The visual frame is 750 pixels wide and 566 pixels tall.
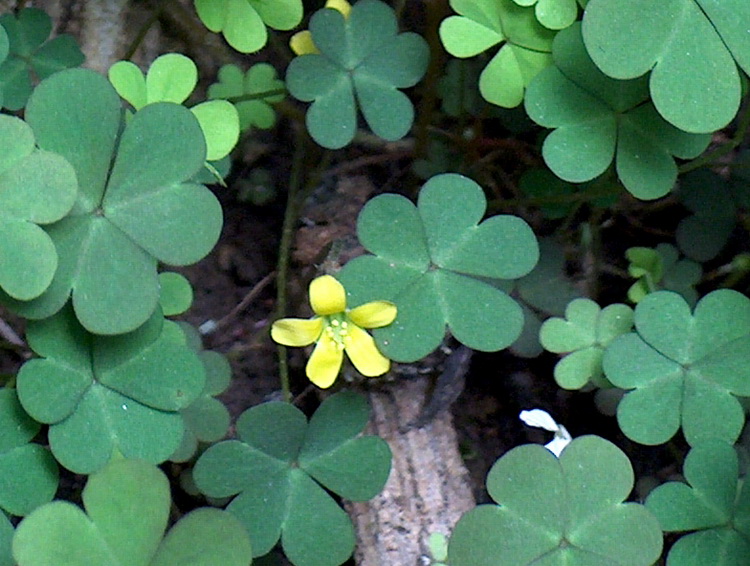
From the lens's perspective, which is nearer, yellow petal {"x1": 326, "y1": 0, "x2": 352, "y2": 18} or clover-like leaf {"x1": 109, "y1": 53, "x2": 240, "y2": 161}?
clover-like leaf {"x1": 109, "y1": 53, "x2": 240, "y2": 161}

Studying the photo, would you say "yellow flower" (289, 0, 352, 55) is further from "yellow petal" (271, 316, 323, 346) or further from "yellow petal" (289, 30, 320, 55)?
"yellow petal" (271, 316, 323, 346)

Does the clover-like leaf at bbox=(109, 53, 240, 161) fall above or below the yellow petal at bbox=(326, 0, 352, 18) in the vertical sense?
below

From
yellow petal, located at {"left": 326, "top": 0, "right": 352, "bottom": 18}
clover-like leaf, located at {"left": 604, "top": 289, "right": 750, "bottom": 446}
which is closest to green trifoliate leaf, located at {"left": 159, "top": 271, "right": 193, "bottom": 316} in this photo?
yellow petal, located at {"left": 326, "top": 0, "right": 352, "bottom": 18}

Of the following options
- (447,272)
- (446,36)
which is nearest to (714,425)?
(447,272)

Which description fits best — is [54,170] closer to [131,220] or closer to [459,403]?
[131,220]

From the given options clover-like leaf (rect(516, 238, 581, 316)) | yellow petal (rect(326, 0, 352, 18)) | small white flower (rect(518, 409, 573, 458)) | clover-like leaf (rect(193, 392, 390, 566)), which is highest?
yellow petal (rect(326, 0, 352, 18))

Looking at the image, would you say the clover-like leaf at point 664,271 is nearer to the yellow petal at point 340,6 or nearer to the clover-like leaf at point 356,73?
the clover-like leaf at point 356,73
